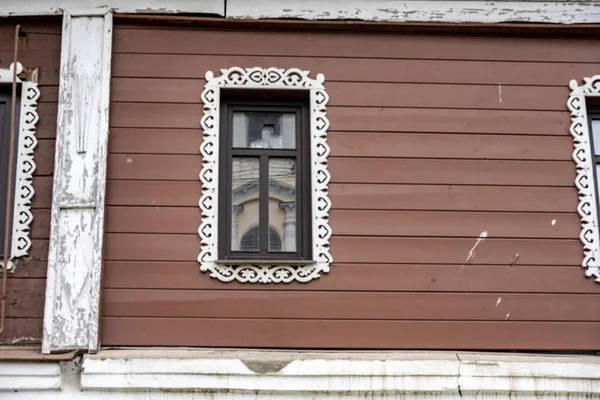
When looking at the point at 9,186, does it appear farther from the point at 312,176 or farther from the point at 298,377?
the point at 298,377

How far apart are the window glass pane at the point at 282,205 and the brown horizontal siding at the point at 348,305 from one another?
379 millimetres

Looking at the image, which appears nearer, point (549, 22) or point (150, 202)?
point (150, 202)

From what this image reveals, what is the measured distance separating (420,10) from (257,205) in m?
1.83

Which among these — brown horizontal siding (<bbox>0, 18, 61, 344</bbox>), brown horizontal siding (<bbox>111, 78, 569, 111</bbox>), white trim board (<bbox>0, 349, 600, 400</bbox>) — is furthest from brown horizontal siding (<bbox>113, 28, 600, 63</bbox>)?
white trim board (<bbox>0, 349, 600, 400</bbox>)

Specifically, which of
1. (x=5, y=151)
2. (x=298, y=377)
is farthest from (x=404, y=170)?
(x=5, y=151)

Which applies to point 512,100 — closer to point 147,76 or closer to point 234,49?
point 234,49

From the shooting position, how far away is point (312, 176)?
5.07 m

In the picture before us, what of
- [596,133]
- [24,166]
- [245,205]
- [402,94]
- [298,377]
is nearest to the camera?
[298,377]

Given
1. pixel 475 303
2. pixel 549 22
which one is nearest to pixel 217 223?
pixel 475 303

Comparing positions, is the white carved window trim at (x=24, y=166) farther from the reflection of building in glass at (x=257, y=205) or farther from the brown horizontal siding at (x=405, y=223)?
the reflection of building in glass at (x=257, y=205)

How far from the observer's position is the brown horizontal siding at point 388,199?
4.86 metres

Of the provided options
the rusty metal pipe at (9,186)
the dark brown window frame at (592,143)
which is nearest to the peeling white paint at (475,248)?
the dark brown window frame at (592,143)

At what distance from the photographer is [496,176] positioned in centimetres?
513

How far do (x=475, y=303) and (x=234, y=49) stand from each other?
241 cm
